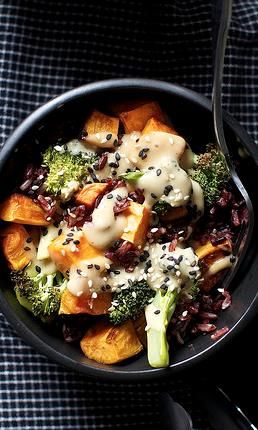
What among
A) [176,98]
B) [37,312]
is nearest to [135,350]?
[37,312]

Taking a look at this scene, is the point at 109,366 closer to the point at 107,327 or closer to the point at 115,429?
the point at 107,327

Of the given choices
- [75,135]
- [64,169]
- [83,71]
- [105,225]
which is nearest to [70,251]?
[105,225]

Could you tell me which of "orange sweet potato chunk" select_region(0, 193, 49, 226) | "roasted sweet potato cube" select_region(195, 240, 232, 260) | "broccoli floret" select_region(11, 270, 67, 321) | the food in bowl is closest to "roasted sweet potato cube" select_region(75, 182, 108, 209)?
the food in bowl

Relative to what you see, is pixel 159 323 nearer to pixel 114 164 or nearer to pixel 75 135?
pixel 114 164

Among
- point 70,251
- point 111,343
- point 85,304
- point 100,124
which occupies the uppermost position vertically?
point 100,124

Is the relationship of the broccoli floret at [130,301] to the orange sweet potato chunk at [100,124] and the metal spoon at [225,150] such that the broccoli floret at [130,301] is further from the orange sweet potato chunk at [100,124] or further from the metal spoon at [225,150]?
the orange sweet potato chunk at [100,124]

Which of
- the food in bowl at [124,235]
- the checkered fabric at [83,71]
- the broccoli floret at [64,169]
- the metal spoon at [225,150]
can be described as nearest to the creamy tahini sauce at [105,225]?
the food in bowl at [124,235]

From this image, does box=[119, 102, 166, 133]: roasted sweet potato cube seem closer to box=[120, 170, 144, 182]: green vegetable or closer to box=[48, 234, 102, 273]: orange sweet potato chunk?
box=[120, 170, 144, 182]: green vegetable
